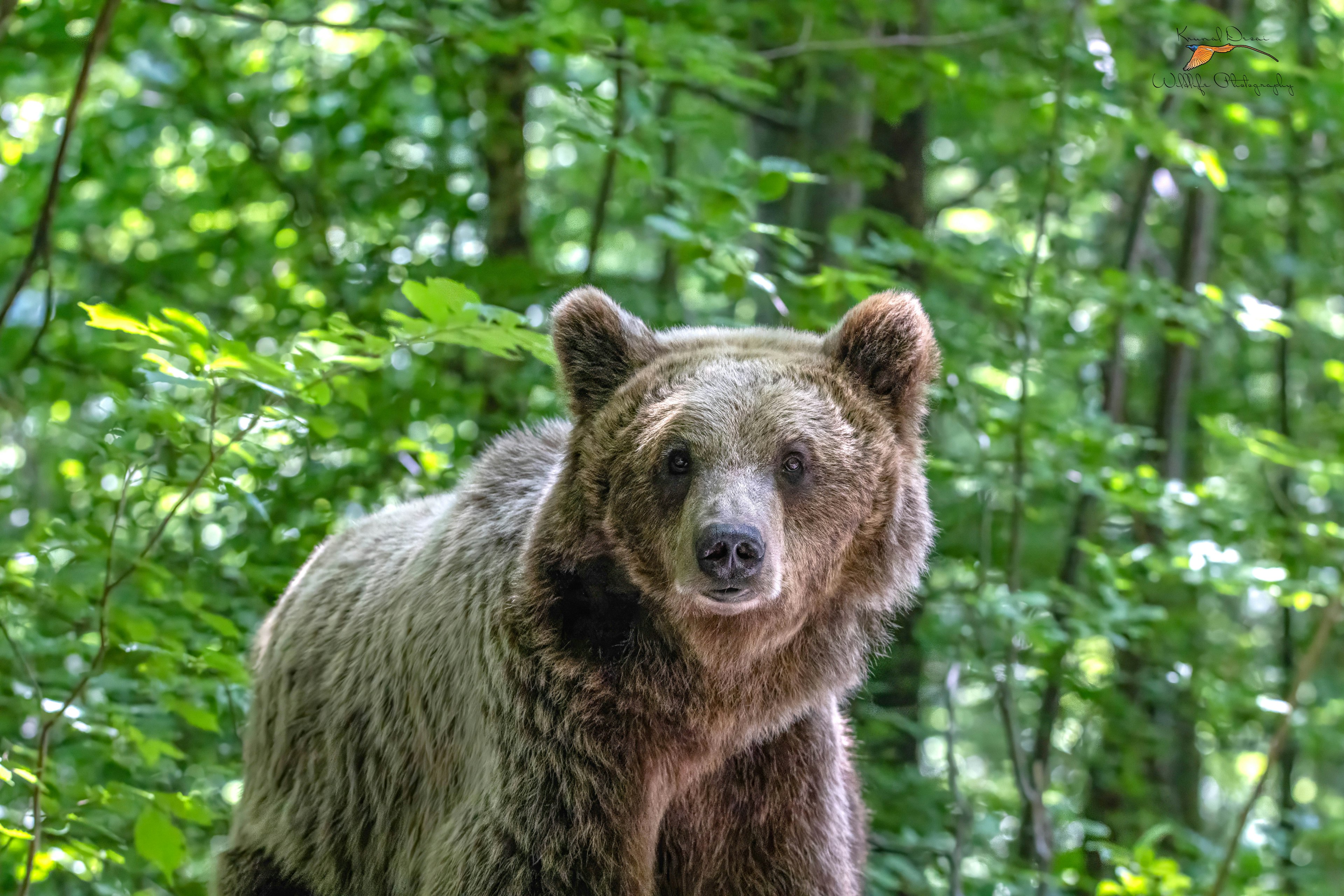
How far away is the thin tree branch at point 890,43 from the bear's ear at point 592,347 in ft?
8.43

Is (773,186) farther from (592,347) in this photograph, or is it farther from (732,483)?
(732,483)

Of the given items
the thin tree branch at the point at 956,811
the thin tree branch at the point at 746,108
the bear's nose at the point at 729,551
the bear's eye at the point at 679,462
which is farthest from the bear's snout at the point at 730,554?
the thin tree branch at the point at 746,108

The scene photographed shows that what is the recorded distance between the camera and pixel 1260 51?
6.37 meters

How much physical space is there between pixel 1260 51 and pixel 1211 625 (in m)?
7.90

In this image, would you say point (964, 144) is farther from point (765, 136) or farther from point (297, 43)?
point (297, 43)

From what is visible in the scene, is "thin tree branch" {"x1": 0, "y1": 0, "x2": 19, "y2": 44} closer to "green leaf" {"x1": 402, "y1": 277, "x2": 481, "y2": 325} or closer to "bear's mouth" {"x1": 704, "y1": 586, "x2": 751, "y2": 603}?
"green leaf" {"x1": 402, "y1": 277, "x2": 481, "y2": 325}

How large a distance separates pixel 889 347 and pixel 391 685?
2192 millimetres

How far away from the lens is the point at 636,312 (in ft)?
21.7

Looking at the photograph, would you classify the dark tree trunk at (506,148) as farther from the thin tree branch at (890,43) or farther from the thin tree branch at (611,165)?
the thin tree branch at (890,43)

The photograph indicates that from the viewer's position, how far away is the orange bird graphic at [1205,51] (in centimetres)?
636

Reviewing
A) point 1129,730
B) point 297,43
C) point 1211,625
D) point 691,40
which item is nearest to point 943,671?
point 1129,730

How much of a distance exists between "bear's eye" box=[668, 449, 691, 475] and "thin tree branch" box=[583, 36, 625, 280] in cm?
219

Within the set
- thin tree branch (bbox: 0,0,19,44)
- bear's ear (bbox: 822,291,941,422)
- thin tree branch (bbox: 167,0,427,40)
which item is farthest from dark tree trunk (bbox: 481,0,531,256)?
thin tree branch (bbox: 0,0,19,44)

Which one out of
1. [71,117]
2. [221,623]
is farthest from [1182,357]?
[71,117]
